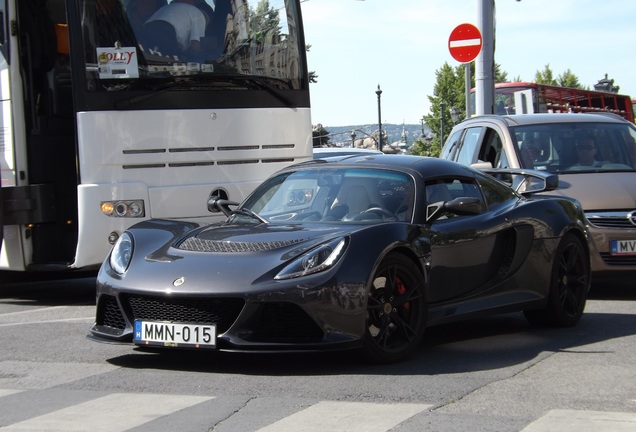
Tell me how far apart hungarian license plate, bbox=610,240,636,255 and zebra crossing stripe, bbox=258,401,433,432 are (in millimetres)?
5312

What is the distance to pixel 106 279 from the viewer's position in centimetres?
750

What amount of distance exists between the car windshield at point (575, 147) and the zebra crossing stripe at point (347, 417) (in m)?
6.36

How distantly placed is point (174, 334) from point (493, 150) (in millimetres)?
6456

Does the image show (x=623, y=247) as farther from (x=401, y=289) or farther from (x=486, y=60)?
(x=486, y=60)

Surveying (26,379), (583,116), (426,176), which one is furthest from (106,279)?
(583,116)

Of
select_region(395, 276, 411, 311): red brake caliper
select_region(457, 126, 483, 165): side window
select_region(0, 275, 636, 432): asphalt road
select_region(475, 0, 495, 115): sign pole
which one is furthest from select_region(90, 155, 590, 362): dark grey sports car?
select_region(475, 0, 495, 115): sign pole

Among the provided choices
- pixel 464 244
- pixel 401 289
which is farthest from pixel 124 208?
pixel 401 289

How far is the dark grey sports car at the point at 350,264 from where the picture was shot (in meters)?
6.87

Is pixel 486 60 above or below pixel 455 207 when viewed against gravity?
above

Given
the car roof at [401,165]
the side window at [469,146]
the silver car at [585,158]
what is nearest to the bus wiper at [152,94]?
the car roof at [401,165]

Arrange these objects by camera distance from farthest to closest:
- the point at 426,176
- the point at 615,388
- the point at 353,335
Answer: the point at 426,176 < the point at 353,335 < the point at 615,388

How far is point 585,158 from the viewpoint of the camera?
1198cm

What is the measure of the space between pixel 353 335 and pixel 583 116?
678cm

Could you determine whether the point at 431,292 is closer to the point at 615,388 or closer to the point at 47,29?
the point at 615,388
